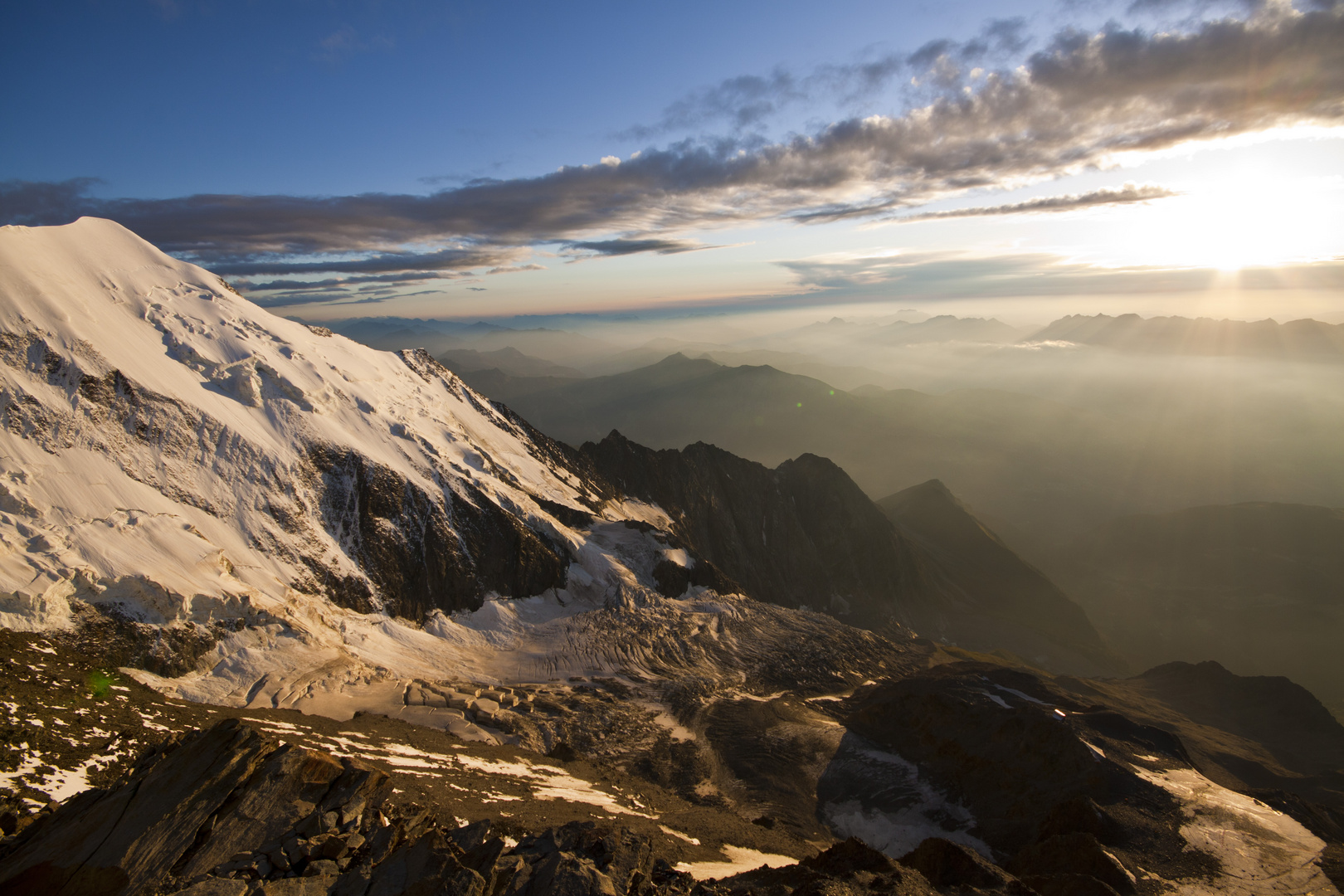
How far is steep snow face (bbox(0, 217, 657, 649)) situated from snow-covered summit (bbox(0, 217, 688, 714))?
230 millimetres

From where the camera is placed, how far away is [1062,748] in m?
58.8

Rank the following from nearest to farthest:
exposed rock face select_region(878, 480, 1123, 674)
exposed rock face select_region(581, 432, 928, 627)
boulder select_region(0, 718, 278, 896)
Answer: boulder select_region(0, 718, 278, 896), exposed rock face select_region(581, 432, 928, 627), exposed rock face select_region(878, 480, 1123, 674)

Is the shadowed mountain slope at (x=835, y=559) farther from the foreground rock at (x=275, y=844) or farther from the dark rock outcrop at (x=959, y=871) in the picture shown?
the foreground rock at (x=275, y=844)

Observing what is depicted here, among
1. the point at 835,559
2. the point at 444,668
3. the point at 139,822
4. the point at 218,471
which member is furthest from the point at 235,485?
the point at 835,559

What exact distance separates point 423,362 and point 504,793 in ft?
317

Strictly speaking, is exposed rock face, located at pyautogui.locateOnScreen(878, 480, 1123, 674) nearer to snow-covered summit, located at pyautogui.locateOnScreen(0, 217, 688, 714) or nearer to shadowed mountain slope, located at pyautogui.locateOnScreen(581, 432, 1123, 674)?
shadowed mountain slope, located at pyautogui.locateOnScreen(581, 432, 1123, 674)

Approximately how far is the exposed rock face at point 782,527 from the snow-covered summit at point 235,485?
99.6 feet

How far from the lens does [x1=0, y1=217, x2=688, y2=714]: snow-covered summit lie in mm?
57156

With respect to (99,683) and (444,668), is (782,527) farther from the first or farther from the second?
(99,683)

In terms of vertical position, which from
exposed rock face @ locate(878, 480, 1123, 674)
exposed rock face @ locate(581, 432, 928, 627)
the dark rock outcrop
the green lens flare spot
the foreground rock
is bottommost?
exposed rock face @ locate(878, 480, 1123, 674)

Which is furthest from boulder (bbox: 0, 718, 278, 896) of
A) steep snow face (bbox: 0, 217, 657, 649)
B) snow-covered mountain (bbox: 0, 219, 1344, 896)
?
steep snow face (bbox: 0, 217, 657, 649)

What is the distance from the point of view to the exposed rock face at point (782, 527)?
136875 millimetres

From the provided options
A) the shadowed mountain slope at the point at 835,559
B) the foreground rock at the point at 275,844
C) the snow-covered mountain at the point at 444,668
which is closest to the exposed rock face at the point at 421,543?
the snow-covered mountain at the point at 444,668

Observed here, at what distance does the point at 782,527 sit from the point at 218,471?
116 metres
